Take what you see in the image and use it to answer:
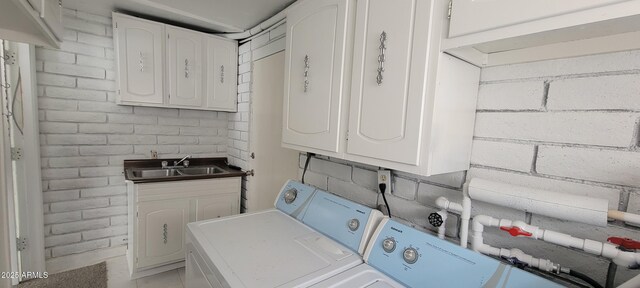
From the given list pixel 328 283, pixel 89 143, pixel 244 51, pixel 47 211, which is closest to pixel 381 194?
pixel 328 283

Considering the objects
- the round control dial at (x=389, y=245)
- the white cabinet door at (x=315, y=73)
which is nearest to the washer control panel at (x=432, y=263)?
the round control dial at (x=389, y=245)

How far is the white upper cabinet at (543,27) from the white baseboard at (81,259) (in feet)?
10.3

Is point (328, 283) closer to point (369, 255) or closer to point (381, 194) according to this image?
point (369, 255)

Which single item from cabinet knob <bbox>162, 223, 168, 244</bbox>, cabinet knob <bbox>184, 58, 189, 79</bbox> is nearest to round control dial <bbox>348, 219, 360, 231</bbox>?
cabinet knob <bbox>162, 223, 168, 244</bbox>

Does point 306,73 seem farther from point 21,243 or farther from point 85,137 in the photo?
point 21,243

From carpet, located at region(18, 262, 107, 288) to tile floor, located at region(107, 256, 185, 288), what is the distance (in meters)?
0.05

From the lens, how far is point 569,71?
86 cm

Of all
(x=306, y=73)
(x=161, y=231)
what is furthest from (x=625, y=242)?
(x=161, y=231)

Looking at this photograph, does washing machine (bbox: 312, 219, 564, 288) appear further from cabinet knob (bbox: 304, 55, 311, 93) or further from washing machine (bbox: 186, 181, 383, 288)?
cabinet knob (bbox: 304, 55, 311, 93)

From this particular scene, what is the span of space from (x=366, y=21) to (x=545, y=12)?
584 mm

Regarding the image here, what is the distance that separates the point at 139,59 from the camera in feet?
7.44

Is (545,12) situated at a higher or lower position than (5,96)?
higher

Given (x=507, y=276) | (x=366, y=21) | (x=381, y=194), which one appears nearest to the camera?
(x=507, y=276)

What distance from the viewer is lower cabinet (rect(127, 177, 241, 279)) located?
2129 millimetres
